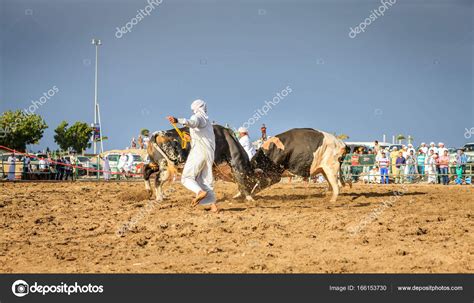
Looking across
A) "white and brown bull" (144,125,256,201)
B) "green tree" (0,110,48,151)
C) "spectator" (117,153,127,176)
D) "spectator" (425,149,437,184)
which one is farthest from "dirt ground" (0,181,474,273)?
"green tree" (0,110,48,151)

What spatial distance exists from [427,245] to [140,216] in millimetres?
4786

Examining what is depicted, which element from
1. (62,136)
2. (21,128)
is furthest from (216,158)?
(62,136)

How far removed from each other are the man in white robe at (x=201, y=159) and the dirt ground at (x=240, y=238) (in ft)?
1.53

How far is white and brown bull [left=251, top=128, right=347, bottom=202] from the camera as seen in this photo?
12242 millimetres

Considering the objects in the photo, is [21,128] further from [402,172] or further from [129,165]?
[402,172]

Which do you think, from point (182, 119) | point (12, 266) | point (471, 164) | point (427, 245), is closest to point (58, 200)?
point (182, 119)

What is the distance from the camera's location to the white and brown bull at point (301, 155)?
1224 cm

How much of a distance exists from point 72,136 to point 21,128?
1410 centimetres

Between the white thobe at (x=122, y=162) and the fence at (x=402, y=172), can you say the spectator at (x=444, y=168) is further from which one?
the white thobe at (x=122, y=162)

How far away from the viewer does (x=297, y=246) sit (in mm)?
6789

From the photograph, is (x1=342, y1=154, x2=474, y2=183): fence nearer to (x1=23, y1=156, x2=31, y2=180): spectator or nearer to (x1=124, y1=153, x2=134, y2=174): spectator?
(x1=124, y1=153, x2=134, y2=174): spectator

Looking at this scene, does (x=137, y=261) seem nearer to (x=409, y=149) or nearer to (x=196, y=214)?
(x=196, y=214)

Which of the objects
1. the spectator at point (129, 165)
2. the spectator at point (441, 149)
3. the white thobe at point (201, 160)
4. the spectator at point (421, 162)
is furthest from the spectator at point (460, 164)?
the spectator at point (129, 165)

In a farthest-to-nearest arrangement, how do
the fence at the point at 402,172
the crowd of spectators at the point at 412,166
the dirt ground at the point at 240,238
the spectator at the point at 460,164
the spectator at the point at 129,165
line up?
1. the spectator at the point at 129,165
2. the crowd of spectators at the point at 412,166
3. the fence at the point at 402,172
4. the spectator at the point at 460,164
5. the dirt ground at the point at 240,238
